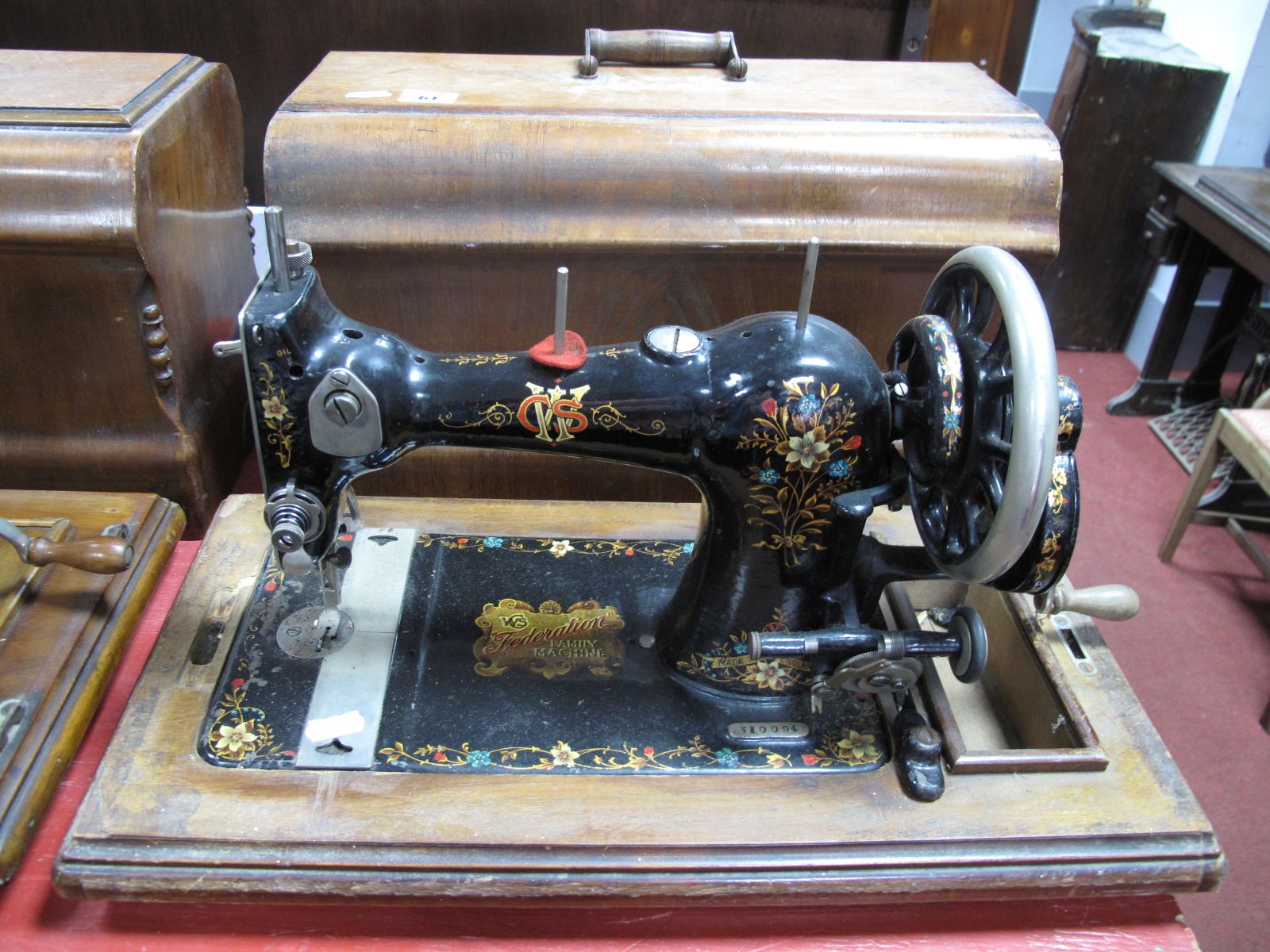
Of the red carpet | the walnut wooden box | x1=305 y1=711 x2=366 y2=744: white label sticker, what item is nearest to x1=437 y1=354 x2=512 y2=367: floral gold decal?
x1=305 y1=711 x2=366 y2=744: white label sticker

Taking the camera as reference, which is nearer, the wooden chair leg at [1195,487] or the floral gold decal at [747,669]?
the floral gold decal at [747,669]

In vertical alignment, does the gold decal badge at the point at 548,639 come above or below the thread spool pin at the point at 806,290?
below

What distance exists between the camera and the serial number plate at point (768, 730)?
1.13 m

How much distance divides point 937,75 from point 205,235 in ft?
3.89

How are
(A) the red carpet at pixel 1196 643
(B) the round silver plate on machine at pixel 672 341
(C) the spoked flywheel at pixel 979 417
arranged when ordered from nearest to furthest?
(C) the spoked flywheel at pixel 979 417
(B) the round silver plate on machine at pixel 672 341
(A) the red carpet at pixel 1196 643

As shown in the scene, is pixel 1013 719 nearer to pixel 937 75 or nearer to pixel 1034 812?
pixel 1034 812

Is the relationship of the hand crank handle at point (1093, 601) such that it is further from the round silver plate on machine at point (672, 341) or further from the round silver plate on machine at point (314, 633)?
the round silver plate on machine at point (314, 633)

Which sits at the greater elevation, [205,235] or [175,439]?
[205,235]

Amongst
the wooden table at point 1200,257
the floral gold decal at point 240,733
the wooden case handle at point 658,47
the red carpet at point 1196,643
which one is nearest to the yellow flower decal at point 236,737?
the floral gold decal at point 240,733

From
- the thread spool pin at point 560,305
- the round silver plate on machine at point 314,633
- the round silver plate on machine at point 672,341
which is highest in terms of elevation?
the thread spool pin at point 560,305

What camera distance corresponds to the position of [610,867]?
1.00 metres

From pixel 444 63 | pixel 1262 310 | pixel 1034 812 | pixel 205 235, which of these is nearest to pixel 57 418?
pixel 205 235

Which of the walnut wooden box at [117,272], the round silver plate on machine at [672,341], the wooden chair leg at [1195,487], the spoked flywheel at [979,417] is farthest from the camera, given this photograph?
the wooden chair leg at [1195,487]

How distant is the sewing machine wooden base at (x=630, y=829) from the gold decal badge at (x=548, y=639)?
0.15 metres
